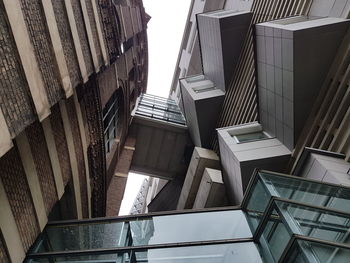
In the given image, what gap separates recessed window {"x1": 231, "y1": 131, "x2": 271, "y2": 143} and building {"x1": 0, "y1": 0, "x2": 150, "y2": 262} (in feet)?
16.6

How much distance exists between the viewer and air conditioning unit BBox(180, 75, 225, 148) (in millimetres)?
17641

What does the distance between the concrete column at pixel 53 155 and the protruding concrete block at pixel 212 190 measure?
6.82m

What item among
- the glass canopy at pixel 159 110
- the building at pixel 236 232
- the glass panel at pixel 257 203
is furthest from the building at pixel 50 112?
the glass canopy at pixel 159 110

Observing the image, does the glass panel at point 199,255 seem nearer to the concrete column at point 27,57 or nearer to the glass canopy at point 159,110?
the concrete column at point 27,57

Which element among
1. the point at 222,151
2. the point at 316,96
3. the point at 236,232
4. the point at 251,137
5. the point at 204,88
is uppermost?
the point at 316,96

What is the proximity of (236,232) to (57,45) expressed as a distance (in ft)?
18.7

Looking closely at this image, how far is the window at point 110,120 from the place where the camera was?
16308mm

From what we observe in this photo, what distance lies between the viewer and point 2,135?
5.42 meters

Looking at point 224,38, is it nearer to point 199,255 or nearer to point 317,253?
point 199,255

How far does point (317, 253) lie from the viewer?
5.54 metres

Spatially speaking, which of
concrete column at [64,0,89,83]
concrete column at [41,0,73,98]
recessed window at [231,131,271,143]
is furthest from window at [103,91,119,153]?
concrete column at [41,0,73,98]

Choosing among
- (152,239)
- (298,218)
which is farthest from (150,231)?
(298,218)

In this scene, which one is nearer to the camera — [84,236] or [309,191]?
[309,191]

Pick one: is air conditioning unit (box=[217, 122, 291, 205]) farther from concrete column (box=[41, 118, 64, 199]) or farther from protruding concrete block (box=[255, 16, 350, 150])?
concrete column (box=[41, 118, 64, 199])
